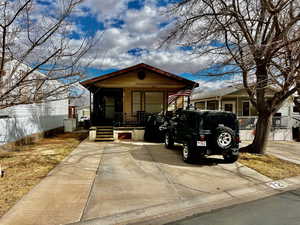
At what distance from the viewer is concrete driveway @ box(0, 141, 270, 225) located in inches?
117

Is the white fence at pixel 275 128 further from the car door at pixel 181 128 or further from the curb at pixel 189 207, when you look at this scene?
the curb at pixel 189 207

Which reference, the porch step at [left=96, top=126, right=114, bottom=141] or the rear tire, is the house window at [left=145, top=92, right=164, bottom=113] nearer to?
the porch step at [left=96, top=126, right=114, bottom=141]

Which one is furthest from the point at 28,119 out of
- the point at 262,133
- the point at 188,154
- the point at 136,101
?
the point at 262,133

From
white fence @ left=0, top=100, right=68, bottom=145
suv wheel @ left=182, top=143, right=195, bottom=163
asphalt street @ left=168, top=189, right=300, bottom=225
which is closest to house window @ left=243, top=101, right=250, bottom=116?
suv wheel @ left=182, top=143, right=195, bottom=163

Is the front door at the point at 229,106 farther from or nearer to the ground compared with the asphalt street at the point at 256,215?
farther from the ground

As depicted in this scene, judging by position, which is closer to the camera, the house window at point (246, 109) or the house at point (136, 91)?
the house at point (136, 91)

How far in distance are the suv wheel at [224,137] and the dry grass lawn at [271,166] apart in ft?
4.21

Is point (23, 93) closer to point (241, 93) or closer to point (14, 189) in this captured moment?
point (14, 189)

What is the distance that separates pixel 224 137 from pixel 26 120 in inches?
383

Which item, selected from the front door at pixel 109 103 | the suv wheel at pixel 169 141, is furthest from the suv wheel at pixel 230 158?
the front door at pixel 109 103

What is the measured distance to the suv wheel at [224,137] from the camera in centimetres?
546

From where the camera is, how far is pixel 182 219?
290 cm

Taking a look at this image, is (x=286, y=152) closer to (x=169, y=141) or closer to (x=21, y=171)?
(x=169, y=141)

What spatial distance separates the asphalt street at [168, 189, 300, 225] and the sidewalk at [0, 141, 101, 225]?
1.85 m
